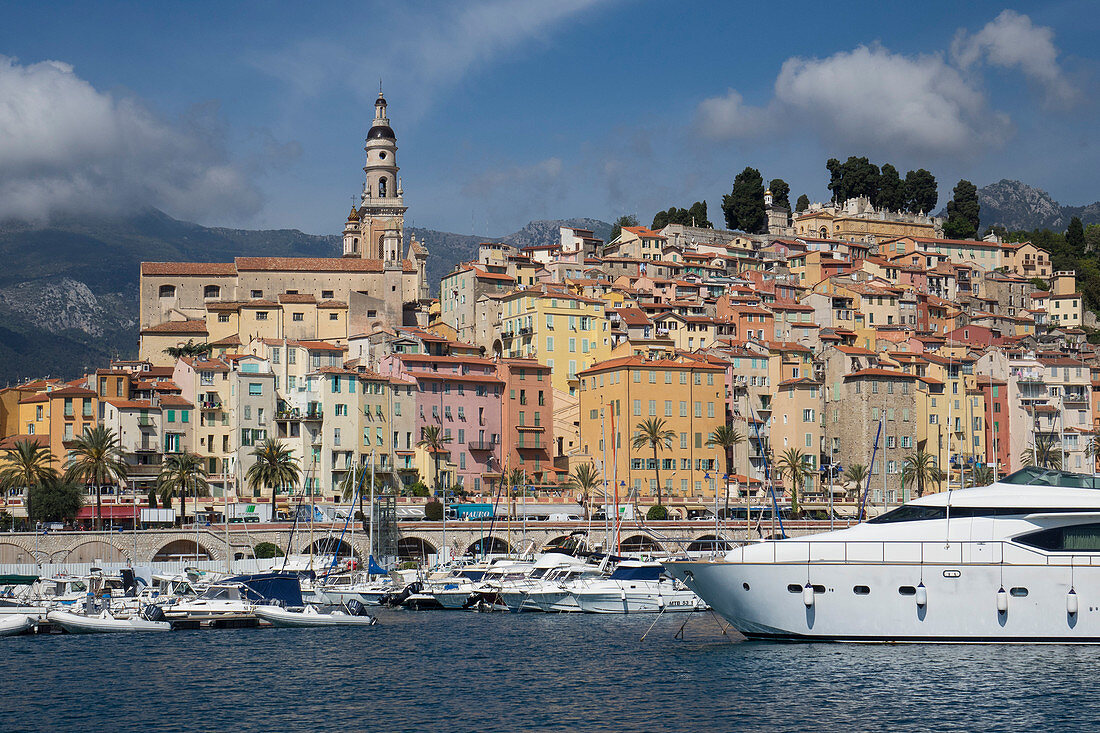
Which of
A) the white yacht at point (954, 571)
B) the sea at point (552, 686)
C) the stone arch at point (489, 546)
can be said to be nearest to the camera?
the sea at point (552, 686)

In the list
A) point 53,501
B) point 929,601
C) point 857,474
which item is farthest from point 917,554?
point 857,474

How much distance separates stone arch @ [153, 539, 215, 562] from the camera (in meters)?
86.4

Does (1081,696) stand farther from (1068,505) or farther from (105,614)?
(105,614)

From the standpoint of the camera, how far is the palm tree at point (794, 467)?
352ft

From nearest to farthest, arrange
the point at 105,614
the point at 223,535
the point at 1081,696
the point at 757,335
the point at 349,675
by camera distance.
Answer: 1. the point at 1081,696
2. the point at 349,675
3. the point at 105,614
4. the point at 223,535
5. the point at 757,335

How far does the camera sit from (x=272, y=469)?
94.4 m

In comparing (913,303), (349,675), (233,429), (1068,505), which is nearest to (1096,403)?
(913,303)

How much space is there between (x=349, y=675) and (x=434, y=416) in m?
62.5

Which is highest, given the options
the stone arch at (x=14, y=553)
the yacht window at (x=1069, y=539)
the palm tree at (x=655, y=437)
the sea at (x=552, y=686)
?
the palm tree at (x=655, y=437)

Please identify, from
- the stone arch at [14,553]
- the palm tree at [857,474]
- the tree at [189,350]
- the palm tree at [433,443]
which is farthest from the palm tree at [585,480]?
the stone arch at [14,553]

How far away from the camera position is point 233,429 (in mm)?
104938

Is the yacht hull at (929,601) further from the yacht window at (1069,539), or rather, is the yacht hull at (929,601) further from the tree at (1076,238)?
the tree at (1076,238)

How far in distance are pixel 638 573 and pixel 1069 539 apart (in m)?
29.6

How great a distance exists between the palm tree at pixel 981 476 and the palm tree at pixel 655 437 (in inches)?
893
